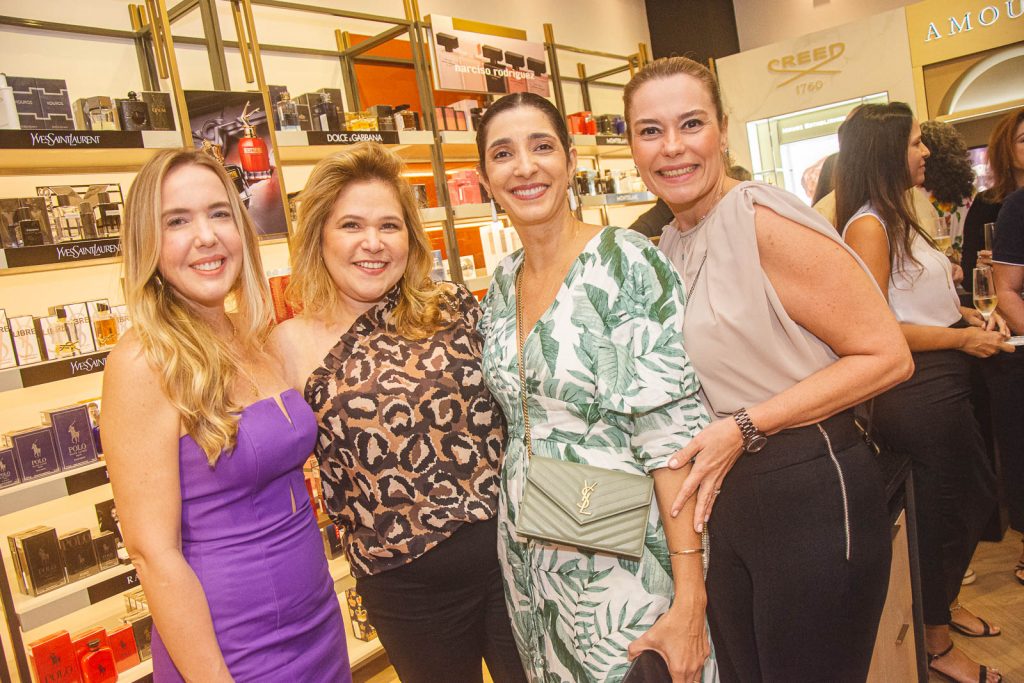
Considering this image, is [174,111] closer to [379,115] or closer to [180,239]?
[379,115]

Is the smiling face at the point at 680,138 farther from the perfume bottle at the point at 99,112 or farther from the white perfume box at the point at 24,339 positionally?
the white perfume box at the point at 24,339

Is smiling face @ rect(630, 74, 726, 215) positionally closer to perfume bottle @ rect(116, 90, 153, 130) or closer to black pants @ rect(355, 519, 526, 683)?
black pants @ rect(355, 519, 526, 683)

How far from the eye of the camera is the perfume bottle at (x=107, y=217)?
9.14 ft

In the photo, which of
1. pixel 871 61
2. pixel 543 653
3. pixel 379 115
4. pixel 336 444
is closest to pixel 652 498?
pixel 543 653

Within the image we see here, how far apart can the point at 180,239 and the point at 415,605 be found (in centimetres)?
102

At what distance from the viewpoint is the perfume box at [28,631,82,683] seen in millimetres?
2656

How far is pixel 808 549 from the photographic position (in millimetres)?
1480

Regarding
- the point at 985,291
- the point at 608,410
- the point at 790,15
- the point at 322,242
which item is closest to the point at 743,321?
the point at 608,410

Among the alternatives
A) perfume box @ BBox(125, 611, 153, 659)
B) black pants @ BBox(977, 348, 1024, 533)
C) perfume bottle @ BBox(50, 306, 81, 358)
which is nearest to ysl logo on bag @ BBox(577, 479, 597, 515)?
perfume bottle @ BBox(50, 306, 81, 358)

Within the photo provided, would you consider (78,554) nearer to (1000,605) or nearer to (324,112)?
(324,112)

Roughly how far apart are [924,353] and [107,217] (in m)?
3.08

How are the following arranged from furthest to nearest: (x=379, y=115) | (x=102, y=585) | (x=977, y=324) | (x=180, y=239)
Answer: (x=379, y=115) < (x=977, y=324) < (x=102, y=585) < (x=180, y=239)

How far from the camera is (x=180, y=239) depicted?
160cm

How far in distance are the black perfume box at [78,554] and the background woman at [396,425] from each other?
140cm
